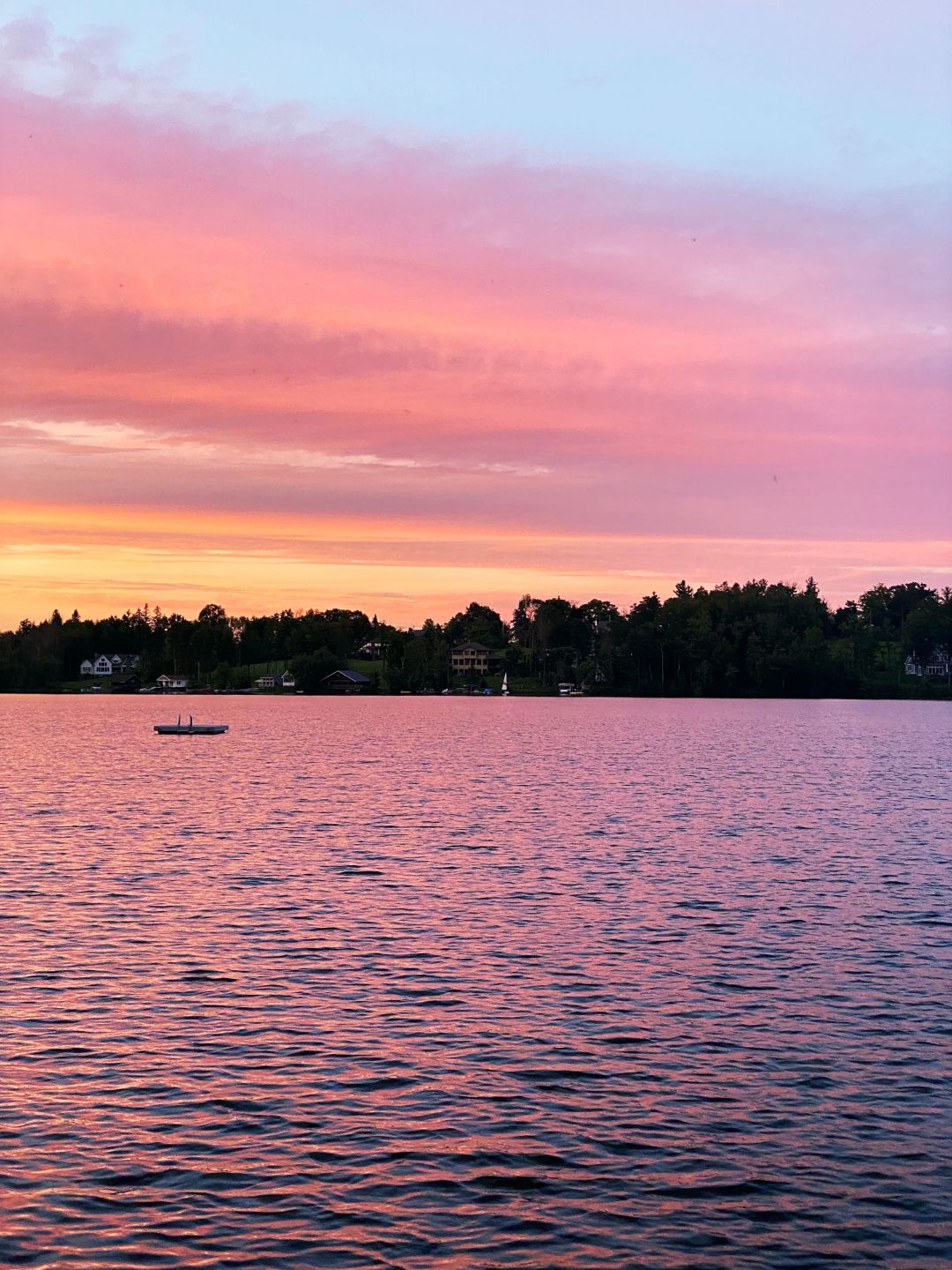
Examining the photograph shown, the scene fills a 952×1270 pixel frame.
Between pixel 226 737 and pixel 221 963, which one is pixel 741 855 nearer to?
pixel 221 963

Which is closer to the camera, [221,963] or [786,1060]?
[786,1060]

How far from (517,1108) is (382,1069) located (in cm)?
305

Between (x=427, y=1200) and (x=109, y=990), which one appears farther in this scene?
(x=109, y=990)

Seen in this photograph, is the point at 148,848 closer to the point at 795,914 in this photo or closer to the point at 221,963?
the point at 221,963

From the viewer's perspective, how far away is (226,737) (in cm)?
17662

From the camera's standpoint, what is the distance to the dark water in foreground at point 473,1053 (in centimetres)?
1716

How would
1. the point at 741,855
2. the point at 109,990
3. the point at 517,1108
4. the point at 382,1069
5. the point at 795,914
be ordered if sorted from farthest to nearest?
the point at 741,855 → the point at 795,914 → the point at 109,990 → the point at 382,1069 → the point at 517,1108

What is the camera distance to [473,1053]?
2441cm

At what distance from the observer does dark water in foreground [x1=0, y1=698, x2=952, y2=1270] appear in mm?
17156

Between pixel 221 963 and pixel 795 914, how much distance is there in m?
17.4

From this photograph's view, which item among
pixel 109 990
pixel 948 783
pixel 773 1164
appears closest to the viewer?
pixel 773 1164

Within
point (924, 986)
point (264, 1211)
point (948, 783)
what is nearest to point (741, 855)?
point (924, 986)

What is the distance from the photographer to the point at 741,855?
53.5 m

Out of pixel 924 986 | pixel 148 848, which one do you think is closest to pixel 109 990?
pixel 924 986
